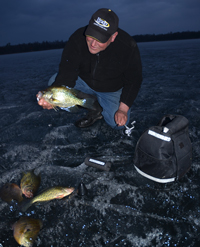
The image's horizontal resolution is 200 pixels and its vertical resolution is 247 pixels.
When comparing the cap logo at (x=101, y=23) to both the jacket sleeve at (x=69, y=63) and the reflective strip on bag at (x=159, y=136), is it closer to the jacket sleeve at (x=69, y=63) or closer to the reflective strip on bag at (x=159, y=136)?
the jacket sleeve at (x=69, y=63)

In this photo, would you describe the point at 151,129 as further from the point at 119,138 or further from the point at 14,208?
the point at 14,208

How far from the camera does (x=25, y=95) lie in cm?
735

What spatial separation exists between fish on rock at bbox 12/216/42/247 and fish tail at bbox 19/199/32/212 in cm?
16

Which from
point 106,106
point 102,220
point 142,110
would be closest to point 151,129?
point 102,220

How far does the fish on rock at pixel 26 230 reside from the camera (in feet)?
6.86

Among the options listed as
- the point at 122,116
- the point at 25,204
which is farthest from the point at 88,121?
the point at 25,204

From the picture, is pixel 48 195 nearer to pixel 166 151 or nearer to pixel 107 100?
pixel 166 151

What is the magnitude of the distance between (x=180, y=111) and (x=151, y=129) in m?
2.91

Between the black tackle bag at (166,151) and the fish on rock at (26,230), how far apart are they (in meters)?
1.55

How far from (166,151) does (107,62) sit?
2.11 metres

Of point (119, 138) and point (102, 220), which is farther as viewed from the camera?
point (119, 138)

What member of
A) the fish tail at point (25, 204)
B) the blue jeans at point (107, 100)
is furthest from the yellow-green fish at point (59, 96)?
the fish tail at point (25, 204)

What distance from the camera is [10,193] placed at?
105 inches

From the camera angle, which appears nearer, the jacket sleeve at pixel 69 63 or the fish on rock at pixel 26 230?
the fish on rock at pixel 26 230
